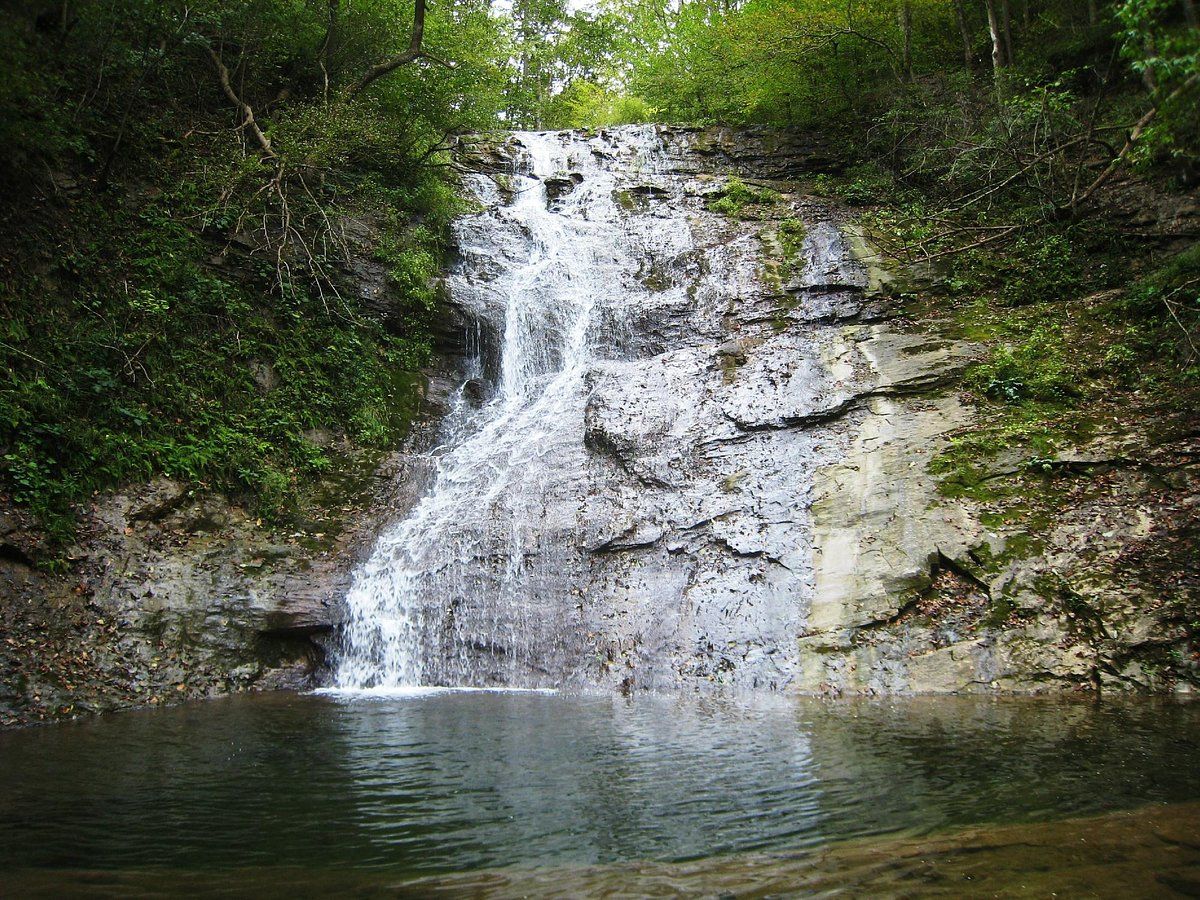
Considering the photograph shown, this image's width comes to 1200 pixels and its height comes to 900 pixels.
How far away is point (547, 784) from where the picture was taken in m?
4.81

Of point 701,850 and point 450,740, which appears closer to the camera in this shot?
point 701,850

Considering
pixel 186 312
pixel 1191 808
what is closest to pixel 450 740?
pixel 1191 808

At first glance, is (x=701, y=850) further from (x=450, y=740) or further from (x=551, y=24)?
(x=551, y=24)

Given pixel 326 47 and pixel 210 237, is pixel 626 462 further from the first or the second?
pixel 326 47

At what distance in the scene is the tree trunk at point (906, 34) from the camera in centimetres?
1755

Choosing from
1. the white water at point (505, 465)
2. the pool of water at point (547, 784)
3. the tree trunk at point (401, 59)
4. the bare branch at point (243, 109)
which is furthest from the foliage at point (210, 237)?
the pool of water at point (547, 784)

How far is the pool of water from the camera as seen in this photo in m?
3.61

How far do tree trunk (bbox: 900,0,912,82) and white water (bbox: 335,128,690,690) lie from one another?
7.42m

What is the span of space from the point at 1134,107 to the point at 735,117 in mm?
11255

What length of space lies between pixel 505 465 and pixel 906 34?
600 inches

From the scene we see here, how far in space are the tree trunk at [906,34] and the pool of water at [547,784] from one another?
54.2ft

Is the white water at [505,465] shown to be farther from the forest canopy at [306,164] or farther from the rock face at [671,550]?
the forest canopy at [306,164]

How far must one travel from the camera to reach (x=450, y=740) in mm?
6008

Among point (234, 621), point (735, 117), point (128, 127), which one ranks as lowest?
point (234, 621)
